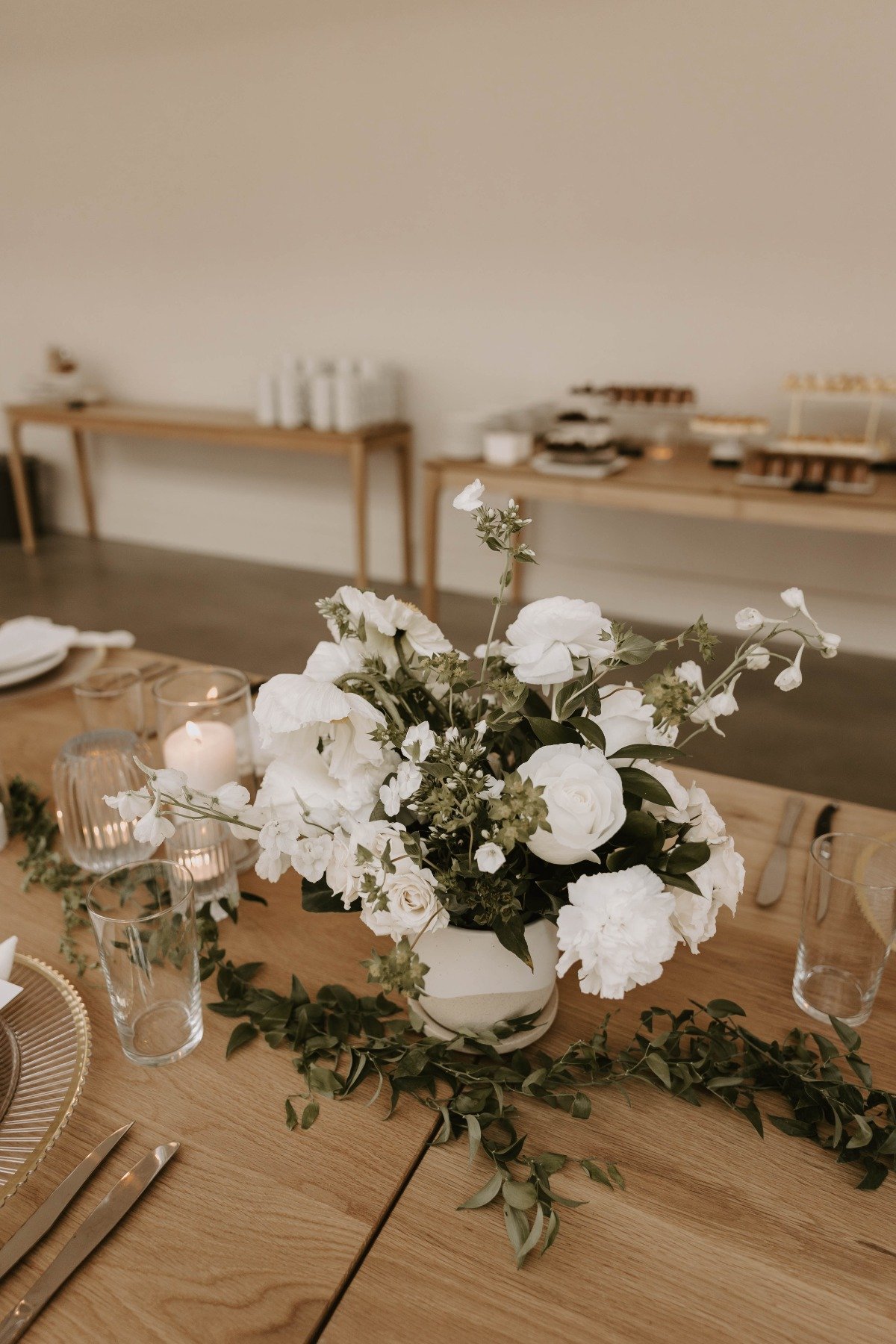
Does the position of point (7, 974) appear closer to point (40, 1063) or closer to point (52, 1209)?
point (40, 1063)

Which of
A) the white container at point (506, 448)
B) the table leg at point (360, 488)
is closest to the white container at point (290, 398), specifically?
the table leg at point (360, 488)

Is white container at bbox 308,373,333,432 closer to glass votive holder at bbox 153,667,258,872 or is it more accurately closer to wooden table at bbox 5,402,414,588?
wooden table at bbox 5,402,414,588

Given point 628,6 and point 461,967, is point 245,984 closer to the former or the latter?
point 461,967

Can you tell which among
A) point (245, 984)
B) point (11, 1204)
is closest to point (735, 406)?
point (245, 984)

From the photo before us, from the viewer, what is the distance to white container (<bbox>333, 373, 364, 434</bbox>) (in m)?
3.75

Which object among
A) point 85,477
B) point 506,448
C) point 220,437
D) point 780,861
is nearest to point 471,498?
point 780,861

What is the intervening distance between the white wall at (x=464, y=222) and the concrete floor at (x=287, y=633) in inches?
11.4

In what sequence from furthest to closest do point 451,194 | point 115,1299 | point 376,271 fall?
point 376,271 < point 451,194 < point 115,1299

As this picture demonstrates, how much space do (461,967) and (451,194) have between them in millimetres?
3701

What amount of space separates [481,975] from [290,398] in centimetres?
354

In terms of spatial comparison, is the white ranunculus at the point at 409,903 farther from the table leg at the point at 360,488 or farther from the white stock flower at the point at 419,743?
the table leg at the point at 360,488

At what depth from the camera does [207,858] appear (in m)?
0.92

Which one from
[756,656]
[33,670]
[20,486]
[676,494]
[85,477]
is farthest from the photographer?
[85,477]

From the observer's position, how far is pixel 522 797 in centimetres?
58
